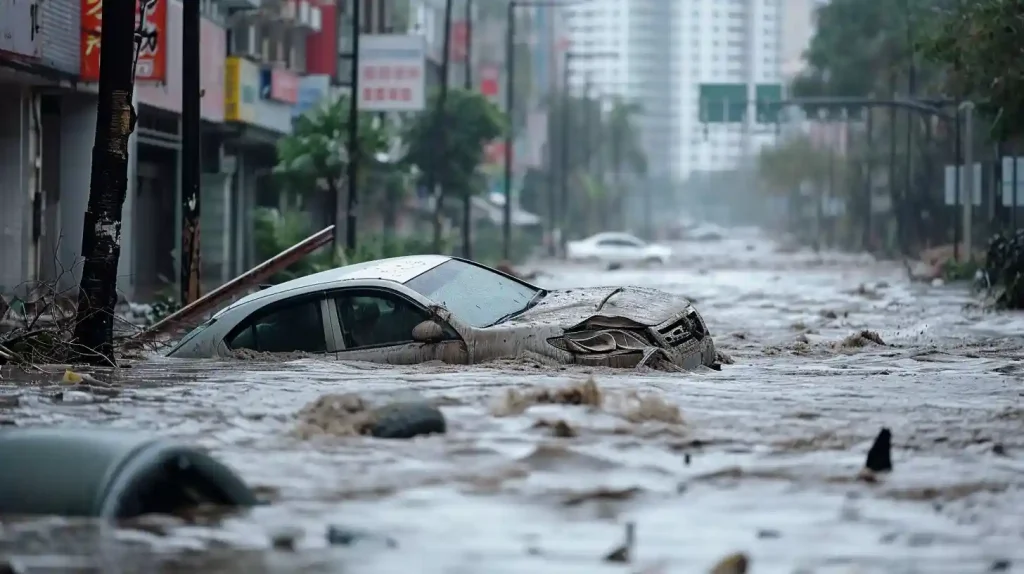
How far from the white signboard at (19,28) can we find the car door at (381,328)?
12606 mm

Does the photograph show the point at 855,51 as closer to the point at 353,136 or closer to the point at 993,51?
the point at 353,136

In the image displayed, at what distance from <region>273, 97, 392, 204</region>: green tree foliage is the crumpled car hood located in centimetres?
2505

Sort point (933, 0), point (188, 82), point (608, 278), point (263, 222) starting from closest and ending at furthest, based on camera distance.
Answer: point (188, 82) < point (263, 222) < point (608, 278) < point (933, 0)

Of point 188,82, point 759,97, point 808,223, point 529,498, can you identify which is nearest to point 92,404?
point 529,498

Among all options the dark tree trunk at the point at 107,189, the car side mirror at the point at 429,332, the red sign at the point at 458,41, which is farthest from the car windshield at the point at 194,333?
the red sign at the point at 458,41

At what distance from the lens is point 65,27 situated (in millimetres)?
28453

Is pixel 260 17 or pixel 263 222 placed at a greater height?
pixel 260 17

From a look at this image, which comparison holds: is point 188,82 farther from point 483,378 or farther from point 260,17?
→ point 260,17

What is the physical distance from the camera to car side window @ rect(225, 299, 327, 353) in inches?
551

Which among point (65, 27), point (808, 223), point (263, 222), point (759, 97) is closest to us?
point (65, 27)

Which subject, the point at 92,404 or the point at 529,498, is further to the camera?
the point at 92,404

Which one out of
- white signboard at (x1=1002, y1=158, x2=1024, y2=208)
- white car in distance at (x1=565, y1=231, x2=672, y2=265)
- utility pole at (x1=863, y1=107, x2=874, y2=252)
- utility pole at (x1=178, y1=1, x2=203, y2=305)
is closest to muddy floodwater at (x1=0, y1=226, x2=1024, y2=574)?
utility pole at (x1=178, y1=1, x2=203, y2=305)

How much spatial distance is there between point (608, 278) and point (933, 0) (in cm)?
2706

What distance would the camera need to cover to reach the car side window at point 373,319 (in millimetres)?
13867
